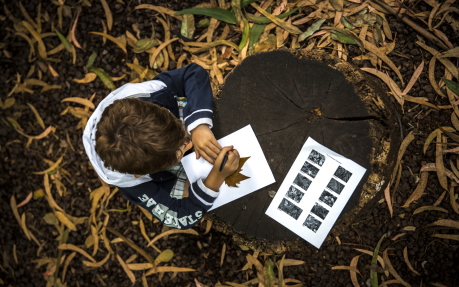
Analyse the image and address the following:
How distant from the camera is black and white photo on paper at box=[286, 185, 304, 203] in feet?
4.91

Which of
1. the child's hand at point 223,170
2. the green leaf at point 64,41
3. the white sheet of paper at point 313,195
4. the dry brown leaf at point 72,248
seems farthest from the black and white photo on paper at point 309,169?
the green leaf at point 64,41

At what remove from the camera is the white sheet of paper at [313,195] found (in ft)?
4.78

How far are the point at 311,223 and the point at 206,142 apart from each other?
67 cm

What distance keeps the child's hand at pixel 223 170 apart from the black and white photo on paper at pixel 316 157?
361 mm

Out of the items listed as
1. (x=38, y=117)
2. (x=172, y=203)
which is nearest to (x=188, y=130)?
(x=172, y=203)

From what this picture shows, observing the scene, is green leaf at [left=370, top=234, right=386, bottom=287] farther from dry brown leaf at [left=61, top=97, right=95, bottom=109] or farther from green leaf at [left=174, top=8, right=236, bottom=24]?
dry brown leaf at [left=61, top=97, right=95, bottom=109]

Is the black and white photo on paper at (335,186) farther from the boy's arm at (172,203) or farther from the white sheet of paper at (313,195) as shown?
the boy's arm at (172,203)

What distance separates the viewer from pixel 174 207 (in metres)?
1.50

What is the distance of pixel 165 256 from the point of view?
1.92 metres

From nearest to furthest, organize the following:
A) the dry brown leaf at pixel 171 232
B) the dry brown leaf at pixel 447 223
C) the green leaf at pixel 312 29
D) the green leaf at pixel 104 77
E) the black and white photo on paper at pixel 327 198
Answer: the black and white photo on paper at pixel 327 198
the dry brown leaf at pixel 447 223
the green leaf at pixel 312 29
the dry brown leaf at pixel 171 232
the green leaf at pixel 104 77

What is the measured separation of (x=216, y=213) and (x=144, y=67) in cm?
111

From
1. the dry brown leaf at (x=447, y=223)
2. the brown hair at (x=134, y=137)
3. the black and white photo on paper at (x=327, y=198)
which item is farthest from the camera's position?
the dry brown leaf at (x=447, y=223)

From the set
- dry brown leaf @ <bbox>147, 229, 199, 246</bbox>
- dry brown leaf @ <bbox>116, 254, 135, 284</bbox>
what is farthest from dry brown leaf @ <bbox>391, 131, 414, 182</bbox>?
dry brown leaf @ <bbox>116, 254, 135, 284</bbox>

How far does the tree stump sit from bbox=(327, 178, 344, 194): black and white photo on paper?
0.07 meters
